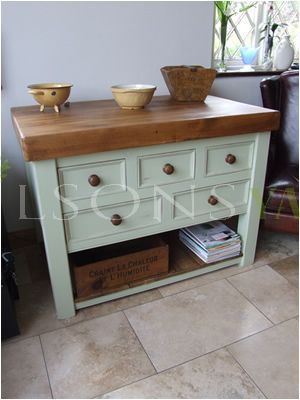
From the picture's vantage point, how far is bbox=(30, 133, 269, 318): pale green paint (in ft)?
3.66

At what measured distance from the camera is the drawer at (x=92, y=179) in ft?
3.63

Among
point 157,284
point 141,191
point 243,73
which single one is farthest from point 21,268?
point 243,73

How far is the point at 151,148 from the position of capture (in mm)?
1179

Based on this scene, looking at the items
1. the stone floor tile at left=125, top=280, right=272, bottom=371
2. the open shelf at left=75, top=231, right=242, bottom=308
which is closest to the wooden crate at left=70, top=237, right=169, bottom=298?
the open shelf at left=75, top=231, right=242, bottom=308

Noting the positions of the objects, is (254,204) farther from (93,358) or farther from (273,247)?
(93,358)

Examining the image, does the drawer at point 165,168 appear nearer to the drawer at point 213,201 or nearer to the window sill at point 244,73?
the drawer at point 213,201

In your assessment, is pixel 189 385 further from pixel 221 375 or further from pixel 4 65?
pixel 4 65

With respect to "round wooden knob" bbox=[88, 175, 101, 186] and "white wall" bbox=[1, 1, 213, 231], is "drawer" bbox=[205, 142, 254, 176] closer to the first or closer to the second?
"round wooden knob" bbox=[88, 175, 101, 186]

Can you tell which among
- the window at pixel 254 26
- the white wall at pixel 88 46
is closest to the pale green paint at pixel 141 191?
the white wall at pixel 88 46

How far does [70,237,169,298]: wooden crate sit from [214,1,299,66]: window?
3.87 ft

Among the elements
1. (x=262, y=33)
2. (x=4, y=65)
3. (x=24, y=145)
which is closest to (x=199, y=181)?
(x=24, y=145)

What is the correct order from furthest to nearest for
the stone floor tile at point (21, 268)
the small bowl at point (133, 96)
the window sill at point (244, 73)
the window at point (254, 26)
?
the window at point (254, 26), the window sill at point (244, 73), the stone floor tile at point (21, 268), the small bowl at point (133, 96)

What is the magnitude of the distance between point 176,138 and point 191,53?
76 centimetres

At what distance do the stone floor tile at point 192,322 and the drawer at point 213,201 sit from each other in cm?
34
